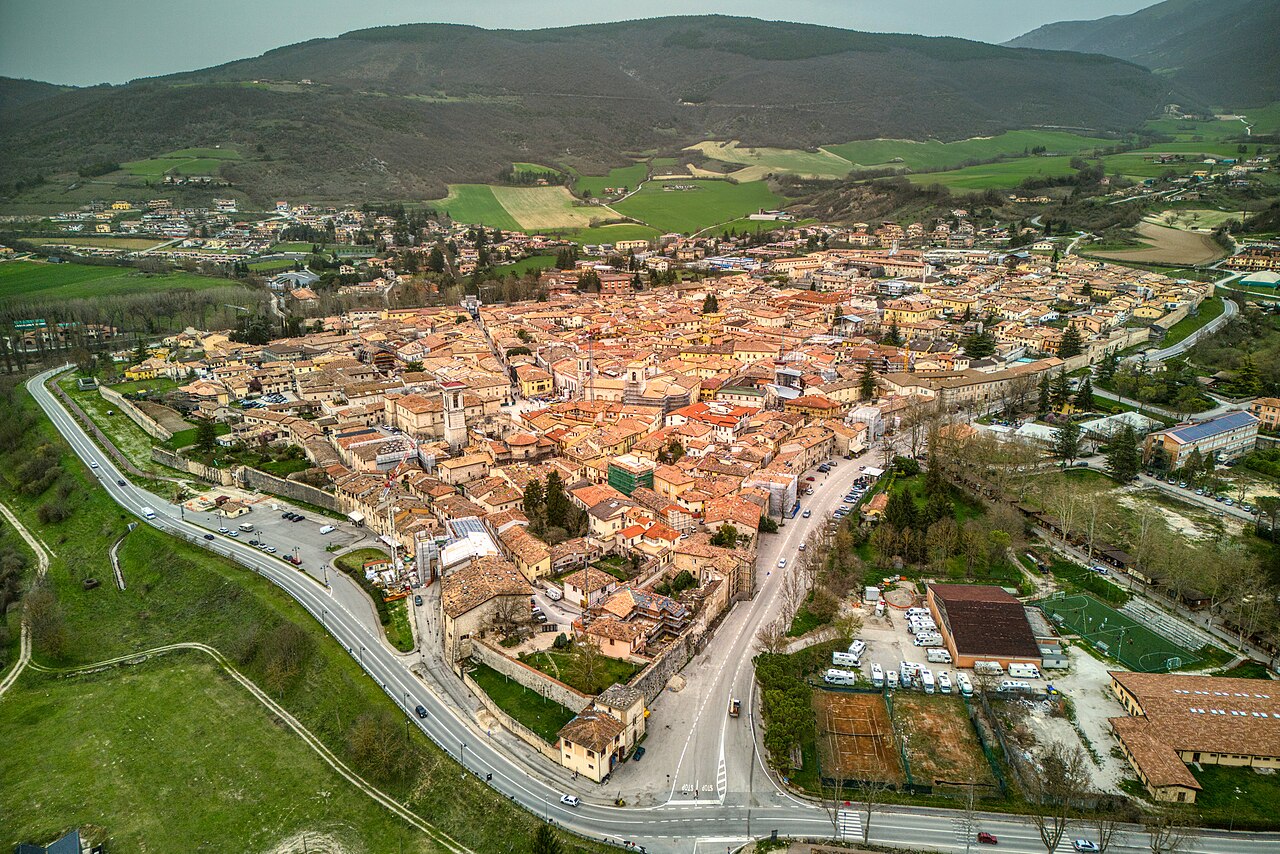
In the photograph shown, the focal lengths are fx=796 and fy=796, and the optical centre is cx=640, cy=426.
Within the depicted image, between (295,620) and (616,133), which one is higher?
(616,133)

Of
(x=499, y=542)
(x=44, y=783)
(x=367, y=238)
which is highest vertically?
(x=367, y=238)

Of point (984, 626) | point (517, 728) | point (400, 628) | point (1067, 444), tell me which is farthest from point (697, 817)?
point (1067, 444)

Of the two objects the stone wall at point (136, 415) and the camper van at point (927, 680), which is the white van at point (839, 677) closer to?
the camper van at point (927, 680)

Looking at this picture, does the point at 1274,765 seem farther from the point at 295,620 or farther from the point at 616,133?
the point at 616,133

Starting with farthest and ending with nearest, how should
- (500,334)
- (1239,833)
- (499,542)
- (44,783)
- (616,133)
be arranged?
1. (616,133)
2. (500,334)
3. (499,542)
4. (44,783)
5. (1239,833)

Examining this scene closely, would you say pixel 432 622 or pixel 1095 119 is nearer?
pixel 432 622

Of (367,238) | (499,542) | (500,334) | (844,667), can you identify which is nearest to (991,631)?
(844,667)

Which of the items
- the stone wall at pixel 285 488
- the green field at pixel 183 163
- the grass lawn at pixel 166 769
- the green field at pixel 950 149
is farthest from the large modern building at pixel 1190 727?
the green field at pixel 950 149
